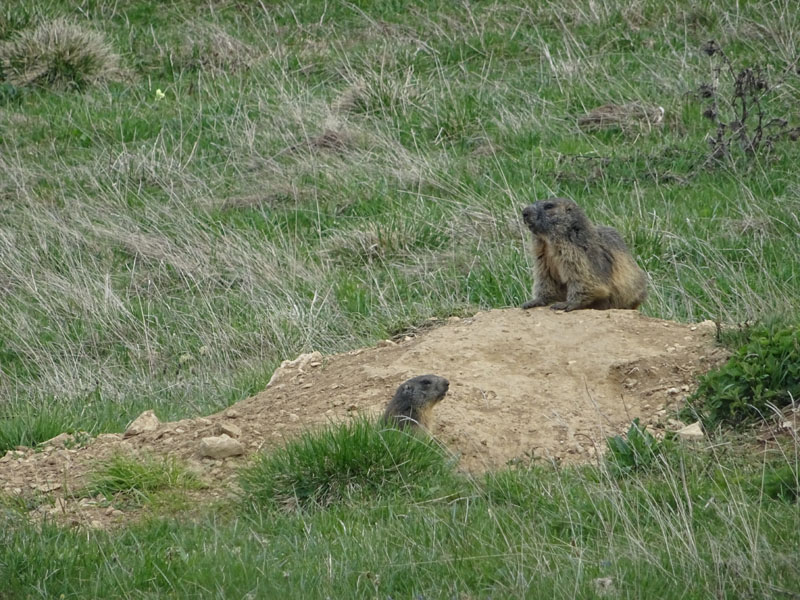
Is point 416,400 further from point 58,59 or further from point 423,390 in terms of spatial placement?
point 58,59

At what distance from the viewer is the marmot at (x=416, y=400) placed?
5652mm

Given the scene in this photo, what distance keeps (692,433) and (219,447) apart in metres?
2.35

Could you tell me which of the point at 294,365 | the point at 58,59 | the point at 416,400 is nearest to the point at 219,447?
the point at 416,400

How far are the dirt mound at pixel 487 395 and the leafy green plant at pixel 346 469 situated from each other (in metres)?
0.38

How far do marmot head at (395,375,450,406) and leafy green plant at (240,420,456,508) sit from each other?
40 cm

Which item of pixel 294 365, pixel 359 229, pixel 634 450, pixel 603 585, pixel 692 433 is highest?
pixel 603 585

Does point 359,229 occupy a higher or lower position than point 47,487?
lower

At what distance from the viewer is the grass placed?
4.45 meters

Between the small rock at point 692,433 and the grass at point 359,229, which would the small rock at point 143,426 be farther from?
the small rock at point 692,433

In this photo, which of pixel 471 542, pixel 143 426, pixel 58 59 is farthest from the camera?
pixel 58 59

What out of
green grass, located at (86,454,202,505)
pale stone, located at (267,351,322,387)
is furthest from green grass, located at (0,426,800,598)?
pale stone, located at (267,351,322,387)

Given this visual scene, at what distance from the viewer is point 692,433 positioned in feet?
17.9

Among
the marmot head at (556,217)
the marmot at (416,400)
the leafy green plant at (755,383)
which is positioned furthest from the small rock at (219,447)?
the marmot head at (556,217)

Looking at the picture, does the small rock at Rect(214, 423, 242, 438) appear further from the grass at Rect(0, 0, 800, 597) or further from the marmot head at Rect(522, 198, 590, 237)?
the marmot head at Rect(522, 198, 590, 237)
